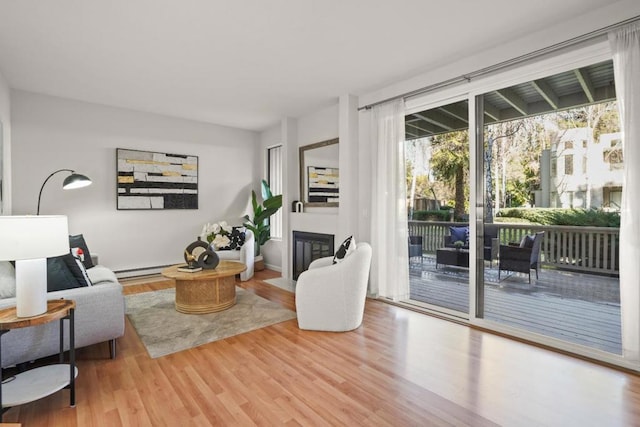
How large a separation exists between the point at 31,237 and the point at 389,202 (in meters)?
3.25

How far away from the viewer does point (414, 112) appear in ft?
12.5

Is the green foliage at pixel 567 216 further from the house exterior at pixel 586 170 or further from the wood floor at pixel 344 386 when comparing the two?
the wood floor at pixel 344 386

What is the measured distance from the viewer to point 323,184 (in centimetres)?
493

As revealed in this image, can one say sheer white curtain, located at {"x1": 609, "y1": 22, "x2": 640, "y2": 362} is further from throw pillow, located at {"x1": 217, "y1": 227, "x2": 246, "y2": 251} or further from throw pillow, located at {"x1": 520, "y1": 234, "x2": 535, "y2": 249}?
throw pillow, located at {"x1": 217, "y1": 227, "x2": 246, "y2": 251}

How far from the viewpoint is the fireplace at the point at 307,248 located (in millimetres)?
4637

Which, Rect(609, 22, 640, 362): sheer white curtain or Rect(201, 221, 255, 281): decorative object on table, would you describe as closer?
Rect(609, 22, 640, 362): sheer white curtain

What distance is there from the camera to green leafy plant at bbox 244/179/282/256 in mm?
5742

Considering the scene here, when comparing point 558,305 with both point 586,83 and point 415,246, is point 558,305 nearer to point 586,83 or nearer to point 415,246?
point 415,246

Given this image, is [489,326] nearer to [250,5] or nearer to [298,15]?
[298,15]

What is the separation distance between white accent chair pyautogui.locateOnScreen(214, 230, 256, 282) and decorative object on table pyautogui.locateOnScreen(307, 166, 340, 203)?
119 centimetres

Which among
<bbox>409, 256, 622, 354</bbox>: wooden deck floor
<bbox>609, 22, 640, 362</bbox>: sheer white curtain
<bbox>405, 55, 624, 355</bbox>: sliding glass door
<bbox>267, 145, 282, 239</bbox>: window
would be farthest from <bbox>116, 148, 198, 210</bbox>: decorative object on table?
<bbox>609, 22, 640, 362</bbox>: sheer white curtain

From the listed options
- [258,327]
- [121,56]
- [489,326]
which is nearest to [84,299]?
[258,327]

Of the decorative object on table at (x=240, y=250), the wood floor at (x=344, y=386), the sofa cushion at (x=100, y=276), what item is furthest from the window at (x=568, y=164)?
the sofa cushion at (x=100, y=276)

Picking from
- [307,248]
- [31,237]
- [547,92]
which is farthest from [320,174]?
[31,237]
